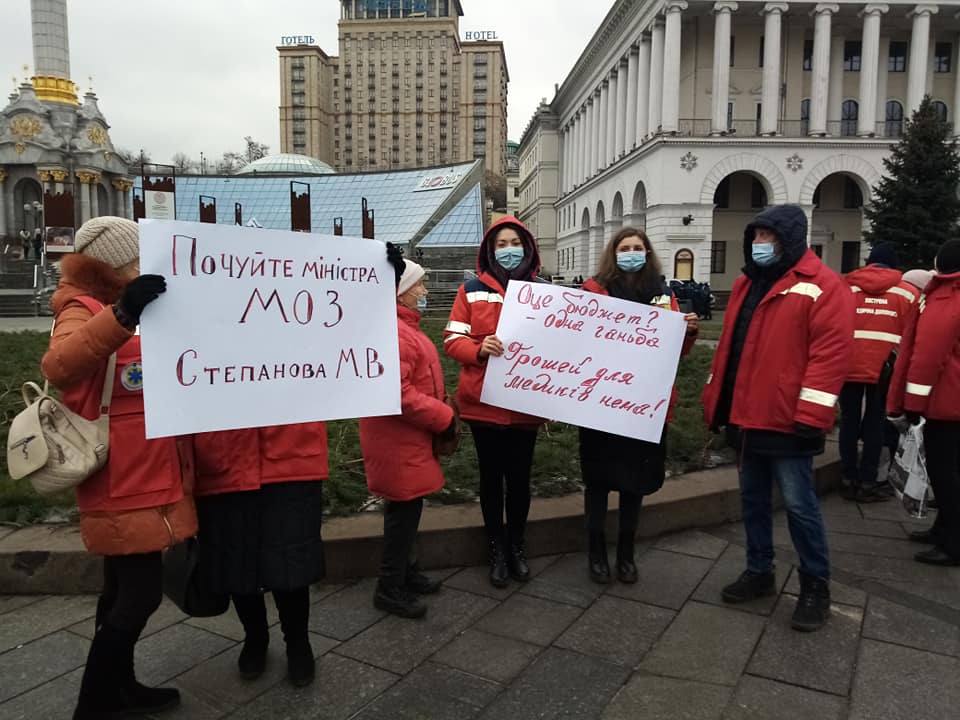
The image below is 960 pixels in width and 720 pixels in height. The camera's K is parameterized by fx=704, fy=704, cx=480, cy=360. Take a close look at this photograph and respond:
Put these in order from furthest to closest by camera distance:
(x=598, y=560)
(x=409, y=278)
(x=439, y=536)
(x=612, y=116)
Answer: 1. (x=612, y=116)
2. (x=439, y=536)
3. (x=598, y=560)
4. (x=409, y=278)

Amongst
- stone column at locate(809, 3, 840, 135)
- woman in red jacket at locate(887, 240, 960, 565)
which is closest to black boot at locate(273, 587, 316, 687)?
woman in red jacket at locate(887, 240, 960, 565)

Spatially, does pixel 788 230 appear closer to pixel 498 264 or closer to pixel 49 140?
pixel 498 264

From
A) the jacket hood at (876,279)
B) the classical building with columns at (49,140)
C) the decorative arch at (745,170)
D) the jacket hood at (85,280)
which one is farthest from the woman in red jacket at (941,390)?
the classical building with columns at (49,140)

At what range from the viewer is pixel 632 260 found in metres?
3.86

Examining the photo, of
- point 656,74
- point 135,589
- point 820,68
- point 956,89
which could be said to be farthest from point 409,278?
point 956,89

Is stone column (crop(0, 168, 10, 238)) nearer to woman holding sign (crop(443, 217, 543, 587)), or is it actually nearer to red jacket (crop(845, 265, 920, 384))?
woman holding sign (crop(443, 217, 543, 587))

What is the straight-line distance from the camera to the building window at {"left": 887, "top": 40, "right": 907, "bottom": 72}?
42875mm

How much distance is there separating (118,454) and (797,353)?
2.94 m

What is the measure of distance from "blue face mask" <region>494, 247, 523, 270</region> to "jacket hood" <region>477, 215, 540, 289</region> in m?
0.03

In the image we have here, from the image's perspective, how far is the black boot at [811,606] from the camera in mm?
3404

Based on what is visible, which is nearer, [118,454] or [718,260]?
[118,454]

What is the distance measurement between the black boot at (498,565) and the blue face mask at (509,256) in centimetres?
155

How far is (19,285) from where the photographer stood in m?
33.4

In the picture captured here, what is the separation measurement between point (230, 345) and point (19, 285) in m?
37.5
